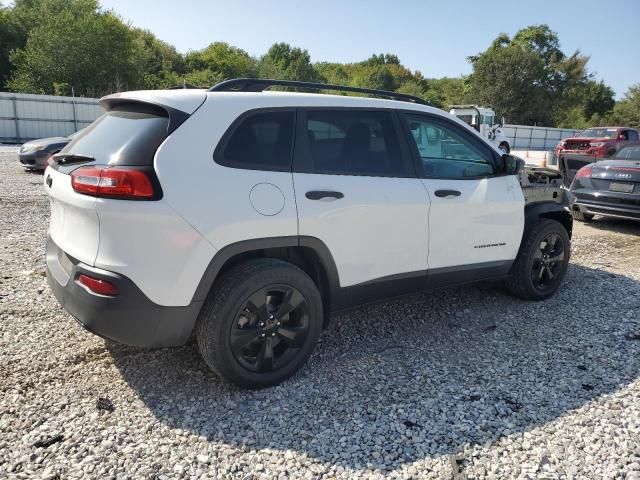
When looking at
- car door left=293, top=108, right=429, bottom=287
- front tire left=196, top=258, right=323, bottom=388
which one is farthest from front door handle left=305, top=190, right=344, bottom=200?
front tire left=196, top=258, right=323, bottom=388

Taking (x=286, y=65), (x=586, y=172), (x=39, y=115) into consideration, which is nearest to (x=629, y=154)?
(x=586, y=172)

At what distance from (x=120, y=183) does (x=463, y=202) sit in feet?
8.17

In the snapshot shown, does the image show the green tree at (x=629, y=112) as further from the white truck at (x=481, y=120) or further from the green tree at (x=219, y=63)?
the green tree at (x=219, y=63)

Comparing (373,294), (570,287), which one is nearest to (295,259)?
(373,294)

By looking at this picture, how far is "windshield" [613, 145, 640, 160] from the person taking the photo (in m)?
8.75

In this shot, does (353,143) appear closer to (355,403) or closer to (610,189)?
(355,403)

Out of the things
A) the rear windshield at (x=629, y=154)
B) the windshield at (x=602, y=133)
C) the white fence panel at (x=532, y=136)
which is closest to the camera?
the rear windshield at (x=629, y=154)

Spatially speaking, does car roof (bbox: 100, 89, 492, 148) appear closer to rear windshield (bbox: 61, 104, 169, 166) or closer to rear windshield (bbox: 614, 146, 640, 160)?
rear windshield (bbox: 61, 104, 169, 166)

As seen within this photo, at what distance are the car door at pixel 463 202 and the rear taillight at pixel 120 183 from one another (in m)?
1.97

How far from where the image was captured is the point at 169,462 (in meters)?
2.41

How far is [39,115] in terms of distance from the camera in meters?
23.8

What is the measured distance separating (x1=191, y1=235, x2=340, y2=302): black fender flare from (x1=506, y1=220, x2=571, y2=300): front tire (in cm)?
213

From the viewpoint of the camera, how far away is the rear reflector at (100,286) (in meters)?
2.61

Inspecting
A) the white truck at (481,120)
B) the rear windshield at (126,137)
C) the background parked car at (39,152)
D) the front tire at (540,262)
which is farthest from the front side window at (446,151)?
the white truck at (481,120)
